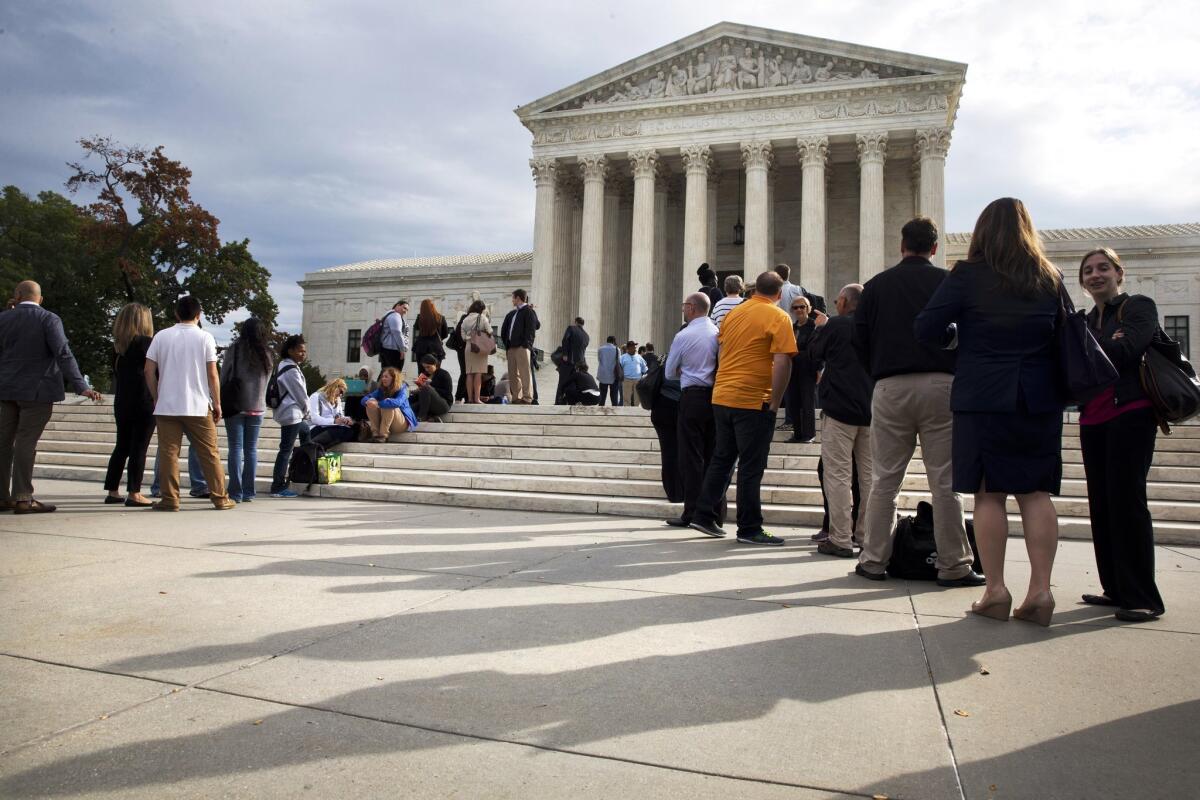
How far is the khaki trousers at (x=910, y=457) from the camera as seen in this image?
471cm

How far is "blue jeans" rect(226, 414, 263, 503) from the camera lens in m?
8.43

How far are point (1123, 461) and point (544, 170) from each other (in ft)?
107

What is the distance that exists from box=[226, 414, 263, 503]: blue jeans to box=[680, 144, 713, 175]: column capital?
2695 cm

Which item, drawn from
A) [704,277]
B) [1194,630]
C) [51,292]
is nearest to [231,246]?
[51,292]

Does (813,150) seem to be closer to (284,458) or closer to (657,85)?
(657,85)

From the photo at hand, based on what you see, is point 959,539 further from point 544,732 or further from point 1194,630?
point 544,732

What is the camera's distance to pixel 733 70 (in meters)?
32.8

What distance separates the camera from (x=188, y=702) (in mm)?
2525

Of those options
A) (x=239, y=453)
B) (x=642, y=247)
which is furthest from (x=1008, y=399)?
(x=642, y=247)

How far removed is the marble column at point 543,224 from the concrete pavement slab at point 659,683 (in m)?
31.1

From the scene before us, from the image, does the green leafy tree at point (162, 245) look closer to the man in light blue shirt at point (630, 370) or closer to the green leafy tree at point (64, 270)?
the green leafy tree at point (64, 270)

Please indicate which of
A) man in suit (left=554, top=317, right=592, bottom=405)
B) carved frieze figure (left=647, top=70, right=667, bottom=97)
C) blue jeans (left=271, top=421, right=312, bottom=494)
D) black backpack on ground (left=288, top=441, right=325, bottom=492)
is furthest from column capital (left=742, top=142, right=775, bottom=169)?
blue jeans (left=271, top=421, right=312, bottom=494)

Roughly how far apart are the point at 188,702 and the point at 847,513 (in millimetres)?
4750

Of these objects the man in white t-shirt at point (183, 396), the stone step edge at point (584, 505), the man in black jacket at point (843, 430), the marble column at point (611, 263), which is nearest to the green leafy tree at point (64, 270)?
the marble column at point (611, 263)
